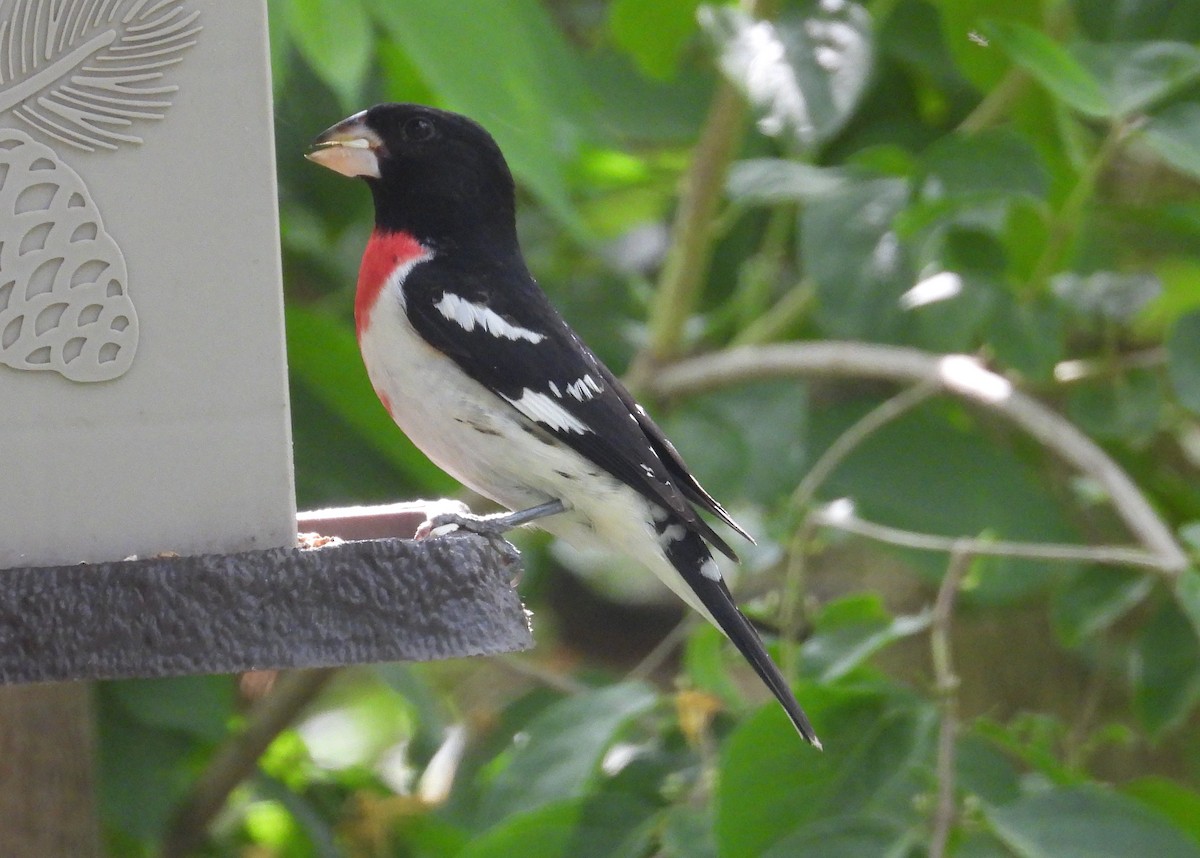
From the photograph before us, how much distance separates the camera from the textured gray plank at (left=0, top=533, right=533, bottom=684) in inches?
65.4

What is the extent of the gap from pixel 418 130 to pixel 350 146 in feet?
0.37

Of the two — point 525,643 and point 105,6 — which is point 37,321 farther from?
point 525,643

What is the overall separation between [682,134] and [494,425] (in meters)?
1.72

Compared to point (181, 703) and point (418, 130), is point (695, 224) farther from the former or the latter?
point (181, 703)

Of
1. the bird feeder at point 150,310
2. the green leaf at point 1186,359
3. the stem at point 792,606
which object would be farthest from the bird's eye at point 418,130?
the green leaf at point 1186,359

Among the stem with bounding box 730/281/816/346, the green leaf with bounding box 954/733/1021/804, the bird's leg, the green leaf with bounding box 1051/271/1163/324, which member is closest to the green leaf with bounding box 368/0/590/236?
the bird's leg

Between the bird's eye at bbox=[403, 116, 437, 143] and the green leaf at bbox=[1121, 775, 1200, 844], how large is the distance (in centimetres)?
172

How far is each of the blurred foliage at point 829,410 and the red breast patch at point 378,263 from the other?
0.22m

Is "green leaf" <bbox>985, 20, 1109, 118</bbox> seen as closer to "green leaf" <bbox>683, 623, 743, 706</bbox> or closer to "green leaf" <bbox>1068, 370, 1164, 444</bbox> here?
"green leaf" <bbox>1068, 370, 1164, 444</bbox>

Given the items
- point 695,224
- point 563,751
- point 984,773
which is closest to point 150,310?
point 563,751

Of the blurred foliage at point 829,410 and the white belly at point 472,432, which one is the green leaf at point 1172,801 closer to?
the blurred foliage at point 829,410

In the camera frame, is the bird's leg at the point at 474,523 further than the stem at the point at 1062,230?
No

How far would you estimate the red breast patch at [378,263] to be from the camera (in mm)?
2389

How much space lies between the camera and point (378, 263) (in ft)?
8.06
